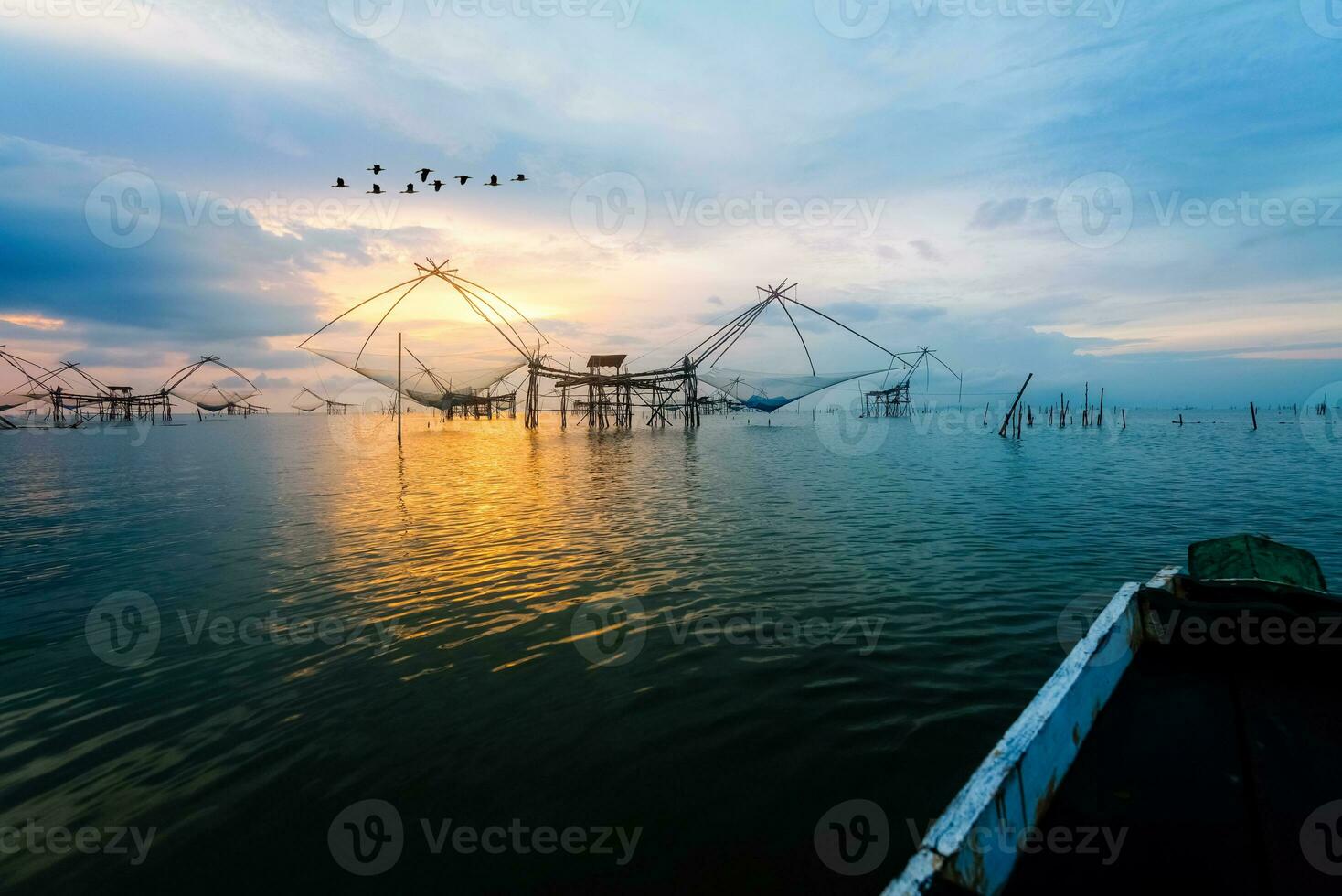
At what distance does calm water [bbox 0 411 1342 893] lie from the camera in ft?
12.8

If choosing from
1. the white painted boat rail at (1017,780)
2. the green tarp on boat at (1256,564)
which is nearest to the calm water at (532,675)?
the white painted boat rail at (1017,780)

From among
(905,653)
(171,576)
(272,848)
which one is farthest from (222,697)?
(905,653)

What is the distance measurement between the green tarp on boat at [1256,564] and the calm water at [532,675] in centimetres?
176

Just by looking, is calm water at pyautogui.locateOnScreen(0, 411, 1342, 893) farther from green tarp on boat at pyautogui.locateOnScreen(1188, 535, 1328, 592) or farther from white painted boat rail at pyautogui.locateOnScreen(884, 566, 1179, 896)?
green tarp on boat at pyautogui.locateOnScreen(1188, 535, 1328, 592)

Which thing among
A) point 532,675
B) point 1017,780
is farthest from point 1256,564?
point 532,675

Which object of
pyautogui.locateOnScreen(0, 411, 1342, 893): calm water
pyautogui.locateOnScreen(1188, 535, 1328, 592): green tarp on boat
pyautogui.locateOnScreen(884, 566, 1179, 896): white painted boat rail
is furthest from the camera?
pyautogui.locateOnScreen(1188, 535, 1328, 592): green tarp on boat

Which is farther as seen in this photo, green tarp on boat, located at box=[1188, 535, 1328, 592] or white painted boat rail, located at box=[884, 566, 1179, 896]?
green tarp on boat, located at box=[1188, 535, 1328, 592]

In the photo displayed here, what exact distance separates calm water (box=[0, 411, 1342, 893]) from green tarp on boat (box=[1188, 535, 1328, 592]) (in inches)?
69.4

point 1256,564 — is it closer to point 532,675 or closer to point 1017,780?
point 1017,780

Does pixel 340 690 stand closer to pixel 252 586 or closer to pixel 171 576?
pixel 252 586

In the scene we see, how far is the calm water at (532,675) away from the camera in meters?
3.90

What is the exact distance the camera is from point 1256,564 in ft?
17.8

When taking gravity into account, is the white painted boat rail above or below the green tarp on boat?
below

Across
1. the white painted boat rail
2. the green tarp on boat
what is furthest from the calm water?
the green tarp on boat
